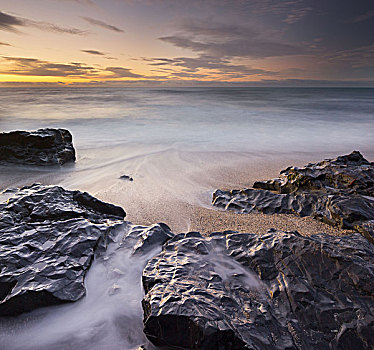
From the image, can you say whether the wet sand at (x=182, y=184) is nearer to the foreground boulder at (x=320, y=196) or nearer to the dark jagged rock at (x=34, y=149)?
the foreground boulder at (x=320, y=196)

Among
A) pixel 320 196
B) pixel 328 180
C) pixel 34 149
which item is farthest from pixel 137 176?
pixel 328 180

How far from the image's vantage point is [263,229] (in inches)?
111

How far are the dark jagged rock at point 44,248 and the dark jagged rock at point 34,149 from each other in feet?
9.21

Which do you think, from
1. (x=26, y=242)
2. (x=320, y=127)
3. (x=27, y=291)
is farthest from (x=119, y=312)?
(x=320, y=127)

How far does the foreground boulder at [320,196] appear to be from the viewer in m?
2.71

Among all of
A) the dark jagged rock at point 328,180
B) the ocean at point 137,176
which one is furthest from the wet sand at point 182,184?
the dark jagged rock at point 328,180

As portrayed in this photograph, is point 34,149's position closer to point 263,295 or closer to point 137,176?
point 137,176

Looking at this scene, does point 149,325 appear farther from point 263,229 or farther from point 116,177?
point 116,177

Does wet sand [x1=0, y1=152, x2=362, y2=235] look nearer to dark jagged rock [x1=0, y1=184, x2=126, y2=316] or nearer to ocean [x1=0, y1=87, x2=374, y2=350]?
ocean [x1=0, y1=87, x2=374, y2=350]

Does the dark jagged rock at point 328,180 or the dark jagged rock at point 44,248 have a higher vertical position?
the dark jagged rock at point 328,180

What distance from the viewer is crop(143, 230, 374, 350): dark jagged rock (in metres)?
1.27

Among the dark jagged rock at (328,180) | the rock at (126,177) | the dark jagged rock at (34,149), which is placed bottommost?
the rock at (126,177)

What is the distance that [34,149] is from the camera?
5.33 m

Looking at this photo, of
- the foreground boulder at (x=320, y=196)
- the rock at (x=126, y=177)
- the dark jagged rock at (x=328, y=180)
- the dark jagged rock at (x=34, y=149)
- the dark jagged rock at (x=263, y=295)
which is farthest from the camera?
the dark jagged rock at (x=34, y=149)
